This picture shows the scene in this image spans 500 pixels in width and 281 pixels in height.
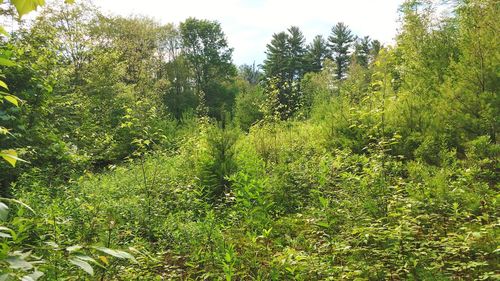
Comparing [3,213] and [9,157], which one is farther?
[9,157]

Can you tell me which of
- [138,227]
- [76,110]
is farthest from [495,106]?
[76,110]

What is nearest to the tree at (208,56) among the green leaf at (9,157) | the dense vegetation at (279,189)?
the dense vegetation at (279,189)

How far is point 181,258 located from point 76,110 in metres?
6.35

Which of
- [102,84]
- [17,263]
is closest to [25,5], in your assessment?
[17,263]

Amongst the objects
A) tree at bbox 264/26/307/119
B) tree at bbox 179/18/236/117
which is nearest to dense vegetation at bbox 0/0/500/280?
tree at bbox 179/18/236/117

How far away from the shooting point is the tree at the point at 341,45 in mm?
44500

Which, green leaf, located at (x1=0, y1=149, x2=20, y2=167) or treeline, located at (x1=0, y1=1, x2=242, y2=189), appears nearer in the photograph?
green leaf, located at (x1=0, y1=149, x2=20, y2=167)

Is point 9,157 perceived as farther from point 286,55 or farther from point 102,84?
point 286,55

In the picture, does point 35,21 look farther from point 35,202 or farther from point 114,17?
point 35,202

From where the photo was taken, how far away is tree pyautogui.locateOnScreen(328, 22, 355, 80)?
44.5 meters

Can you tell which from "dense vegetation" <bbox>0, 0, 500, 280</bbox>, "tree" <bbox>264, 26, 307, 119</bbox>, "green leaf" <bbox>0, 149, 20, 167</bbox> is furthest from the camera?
"tree" <bbox>264, 26, 307, 119</bbox>

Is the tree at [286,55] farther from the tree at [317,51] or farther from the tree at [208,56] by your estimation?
the tree at [208,56]

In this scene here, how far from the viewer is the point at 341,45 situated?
44562 mm

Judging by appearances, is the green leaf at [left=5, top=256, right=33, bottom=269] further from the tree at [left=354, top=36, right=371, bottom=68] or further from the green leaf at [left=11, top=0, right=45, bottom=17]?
the tree at [left=354, top=36, right=371, bottom=68]
